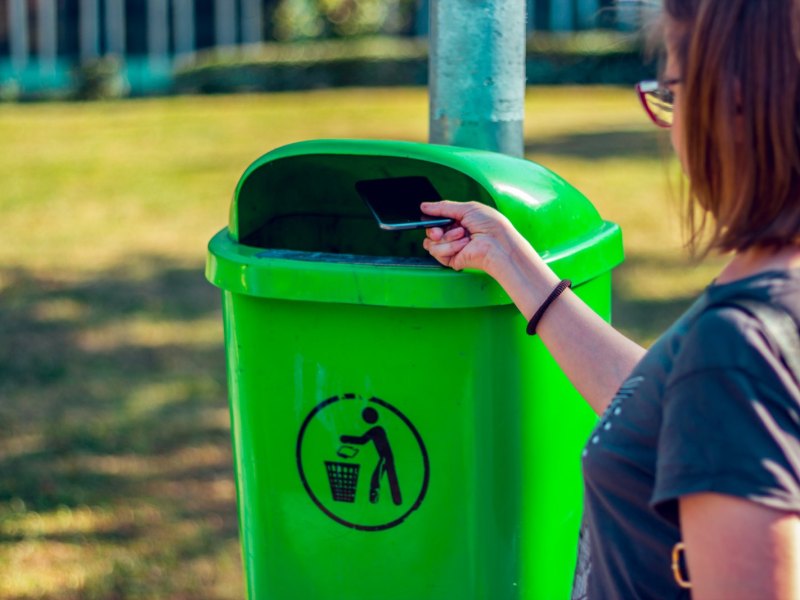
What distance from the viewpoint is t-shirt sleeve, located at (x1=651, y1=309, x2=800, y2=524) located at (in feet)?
3.61

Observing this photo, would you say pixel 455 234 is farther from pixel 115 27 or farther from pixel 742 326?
pixel 115 27

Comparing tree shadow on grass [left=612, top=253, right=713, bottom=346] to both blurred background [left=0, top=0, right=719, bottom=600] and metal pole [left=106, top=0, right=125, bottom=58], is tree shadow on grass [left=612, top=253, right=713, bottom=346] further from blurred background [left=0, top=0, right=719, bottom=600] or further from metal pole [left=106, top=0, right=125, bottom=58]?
metal pole [left=106, top=0, right=125, bottom=58]

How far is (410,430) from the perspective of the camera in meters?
2.00

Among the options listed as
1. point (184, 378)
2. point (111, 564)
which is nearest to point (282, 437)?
point (111, 564)

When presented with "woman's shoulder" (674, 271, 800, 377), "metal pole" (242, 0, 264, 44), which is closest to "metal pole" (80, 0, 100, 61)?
"metal pole" (242, 0, 264, 44)

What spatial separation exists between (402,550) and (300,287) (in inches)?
20.3

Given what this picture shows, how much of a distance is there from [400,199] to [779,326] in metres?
0.96

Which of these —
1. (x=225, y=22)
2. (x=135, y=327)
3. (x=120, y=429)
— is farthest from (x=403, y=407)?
(x=225, y=22)

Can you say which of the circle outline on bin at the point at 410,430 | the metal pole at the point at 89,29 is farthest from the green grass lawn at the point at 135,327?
the metal pole at the point at 89,29

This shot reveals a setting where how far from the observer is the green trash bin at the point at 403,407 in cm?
197

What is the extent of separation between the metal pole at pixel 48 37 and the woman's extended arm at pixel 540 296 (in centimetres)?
1897

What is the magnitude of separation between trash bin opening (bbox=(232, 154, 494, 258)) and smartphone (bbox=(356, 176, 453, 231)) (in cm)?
6

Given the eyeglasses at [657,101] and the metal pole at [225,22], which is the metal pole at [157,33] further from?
the eyeglasses at [657,101]

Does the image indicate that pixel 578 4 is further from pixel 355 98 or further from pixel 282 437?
pixel 282 437
